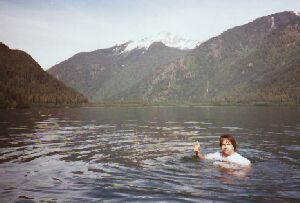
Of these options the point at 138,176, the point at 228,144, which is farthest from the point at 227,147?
the point at 138,176

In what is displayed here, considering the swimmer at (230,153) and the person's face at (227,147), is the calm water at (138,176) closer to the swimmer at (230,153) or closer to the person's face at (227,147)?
the swimmer at (230,153)

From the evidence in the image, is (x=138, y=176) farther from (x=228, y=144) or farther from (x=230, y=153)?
(x=230, y=153)

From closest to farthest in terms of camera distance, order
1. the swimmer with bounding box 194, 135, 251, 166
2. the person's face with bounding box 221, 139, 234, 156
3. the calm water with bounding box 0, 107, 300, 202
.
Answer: the calm water with bounding box 0, 107, 300, 202 < the swimmer with bounding box 194, 135, 251, 166 < the person's face with bounding box 221, 139, 234, 156

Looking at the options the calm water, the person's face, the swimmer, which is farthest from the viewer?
the person's face

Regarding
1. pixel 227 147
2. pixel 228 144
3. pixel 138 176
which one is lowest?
pixel 138 176

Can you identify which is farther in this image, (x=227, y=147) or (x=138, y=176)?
(x=227, y=147)

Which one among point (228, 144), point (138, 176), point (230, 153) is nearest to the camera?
point (138, 176)

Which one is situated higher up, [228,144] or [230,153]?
[228,144]

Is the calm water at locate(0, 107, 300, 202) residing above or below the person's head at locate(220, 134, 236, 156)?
below

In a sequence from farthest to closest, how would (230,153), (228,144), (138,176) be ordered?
(230,153) < (228,144) < (138,176)

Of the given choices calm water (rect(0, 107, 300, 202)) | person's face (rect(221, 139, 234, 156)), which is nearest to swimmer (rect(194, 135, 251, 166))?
person's face (rect(221, 139, 234, 156))

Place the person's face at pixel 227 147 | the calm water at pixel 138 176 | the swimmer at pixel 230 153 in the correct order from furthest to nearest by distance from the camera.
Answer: the person's face at pixel 227 147 < the swimmer at pixel 230 153 < the calm water at pixel 138 176

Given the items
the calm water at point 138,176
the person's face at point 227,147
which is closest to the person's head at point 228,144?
the person's face at point 227,147

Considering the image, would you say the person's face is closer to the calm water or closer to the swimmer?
the swimmer
